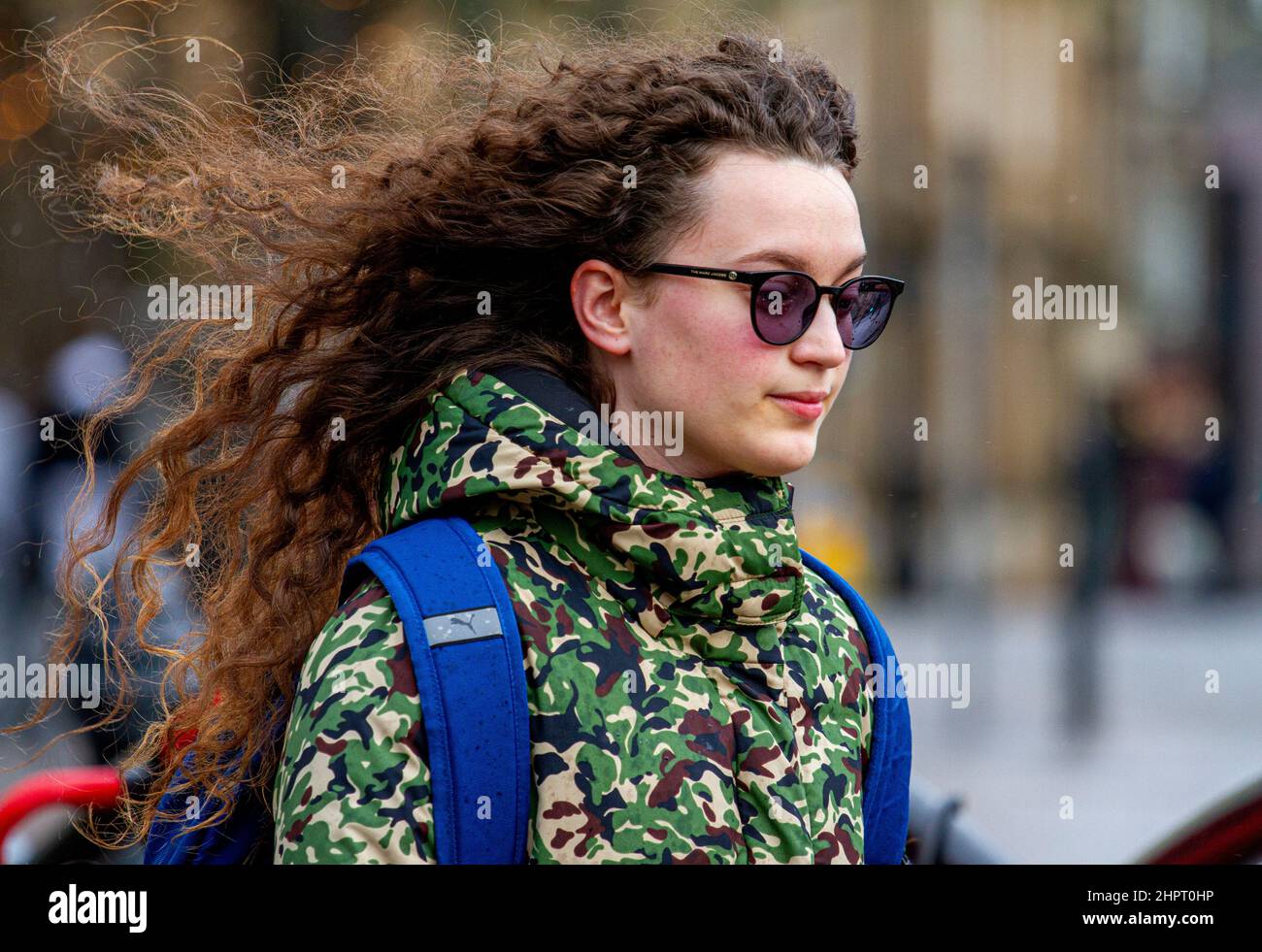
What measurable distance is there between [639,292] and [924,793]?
3.92 ft

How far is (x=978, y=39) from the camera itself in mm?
14320

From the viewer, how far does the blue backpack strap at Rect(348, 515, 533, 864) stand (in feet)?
5.53

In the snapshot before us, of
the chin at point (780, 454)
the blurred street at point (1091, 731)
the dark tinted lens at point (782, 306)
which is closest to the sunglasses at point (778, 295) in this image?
the dark tinted lens at point (782, 306)

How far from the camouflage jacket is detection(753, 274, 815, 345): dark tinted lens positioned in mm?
233

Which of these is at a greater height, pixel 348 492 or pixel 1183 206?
pixel 1183 206

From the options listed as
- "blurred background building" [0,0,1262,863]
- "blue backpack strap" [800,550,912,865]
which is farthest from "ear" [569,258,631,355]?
"blurred background building" [0,0,1262,863]

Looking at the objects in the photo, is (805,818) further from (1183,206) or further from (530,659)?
(1183,206)

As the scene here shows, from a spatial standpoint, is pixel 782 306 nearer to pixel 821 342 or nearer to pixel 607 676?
pixel 821 342

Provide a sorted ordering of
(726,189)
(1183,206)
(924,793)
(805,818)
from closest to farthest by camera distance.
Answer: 1. (805,818)
2. (726,189)
3. (924,793)
4. (1183,206)

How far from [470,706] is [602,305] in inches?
27.7

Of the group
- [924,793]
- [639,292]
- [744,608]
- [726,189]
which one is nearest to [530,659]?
[744,608]

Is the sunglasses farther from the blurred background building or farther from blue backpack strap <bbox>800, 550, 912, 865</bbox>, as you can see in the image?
the blurred background building

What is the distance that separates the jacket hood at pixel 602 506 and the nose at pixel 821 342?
0.81 ft

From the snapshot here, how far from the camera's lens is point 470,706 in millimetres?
1698
